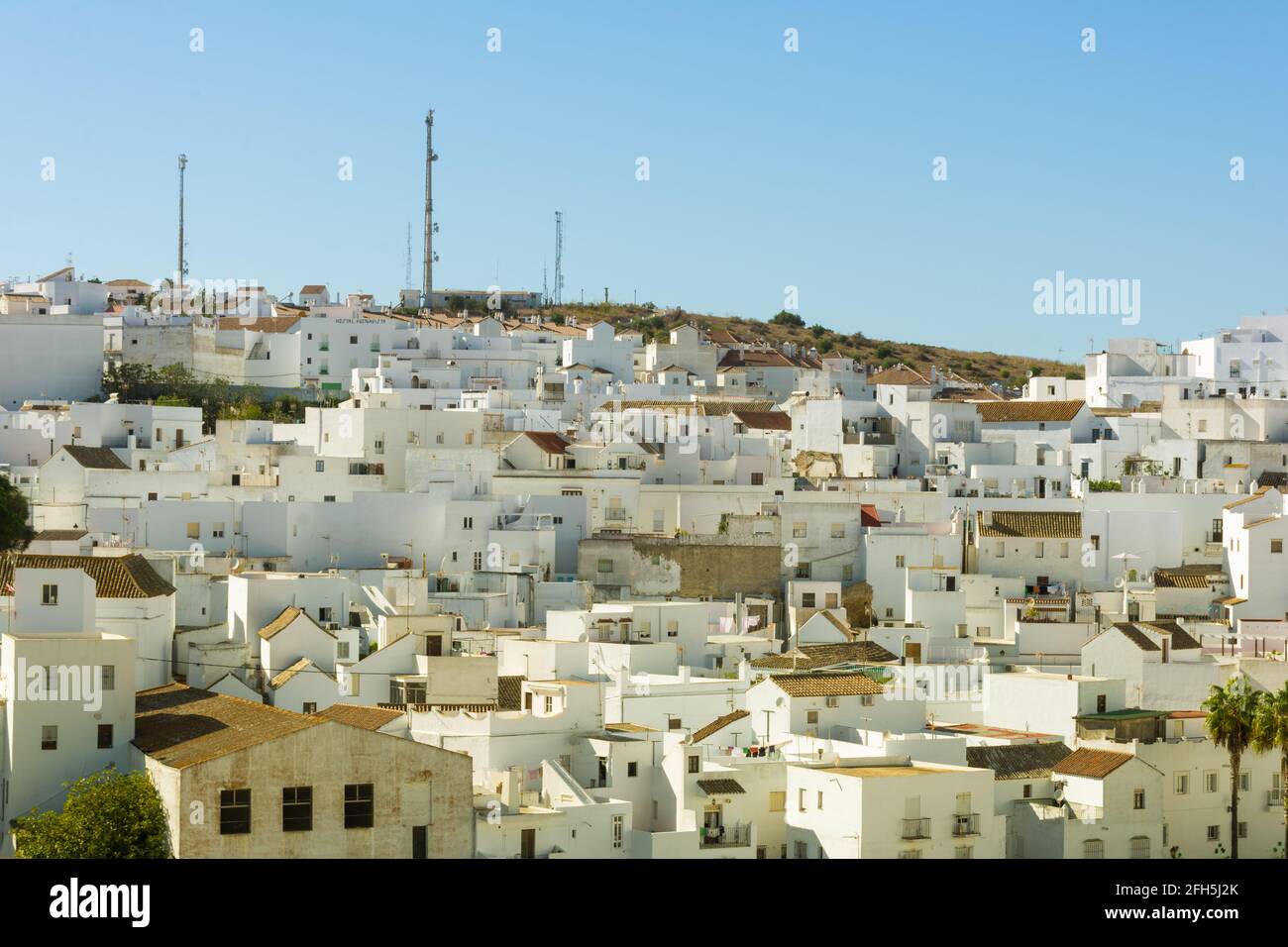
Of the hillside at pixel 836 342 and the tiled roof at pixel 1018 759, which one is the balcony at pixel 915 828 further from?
the hillside at pixel 836 342

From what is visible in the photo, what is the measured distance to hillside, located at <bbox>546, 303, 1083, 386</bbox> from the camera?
8469 cm

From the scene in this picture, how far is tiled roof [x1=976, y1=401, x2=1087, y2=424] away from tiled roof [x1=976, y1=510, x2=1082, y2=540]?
7.67 meters

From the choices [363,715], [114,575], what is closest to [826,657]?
[363,715]

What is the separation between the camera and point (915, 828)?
80.9 ft

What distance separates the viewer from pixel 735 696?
30.8 metres

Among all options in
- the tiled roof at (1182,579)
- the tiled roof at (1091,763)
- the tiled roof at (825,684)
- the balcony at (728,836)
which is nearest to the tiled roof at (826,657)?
the tiled roof at (825,684)

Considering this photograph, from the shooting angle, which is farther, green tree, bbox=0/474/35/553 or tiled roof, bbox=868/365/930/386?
tiled roof, bbox=868/365/930/386

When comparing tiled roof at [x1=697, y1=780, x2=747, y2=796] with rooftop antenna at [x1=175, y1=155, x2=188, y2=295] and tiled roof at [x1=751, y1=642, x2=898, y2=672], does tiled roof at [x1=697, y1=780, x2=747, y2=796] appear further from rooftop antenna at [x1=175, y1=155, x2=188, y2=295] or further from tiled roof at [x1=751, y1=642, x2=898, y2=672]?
rooftop antenna at [x1=175, y1=155, x2=188, y2=295]

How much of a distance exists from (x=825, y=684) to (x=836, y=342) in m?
61.9

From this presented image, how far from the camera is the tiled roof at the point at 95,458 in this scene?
1639 inches

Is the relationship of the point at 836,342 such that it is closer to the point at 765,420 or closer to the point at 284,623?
the point at 765,420

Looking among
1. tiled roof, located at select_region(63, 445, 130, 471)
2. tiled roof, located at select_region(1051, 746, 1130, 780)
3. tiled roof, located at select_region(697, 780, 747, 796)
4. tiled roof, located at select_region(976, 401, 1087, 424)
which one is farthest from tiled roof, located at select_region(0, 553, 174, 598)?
tiled roof, located at select_region(976, 401, 1087, 424)
